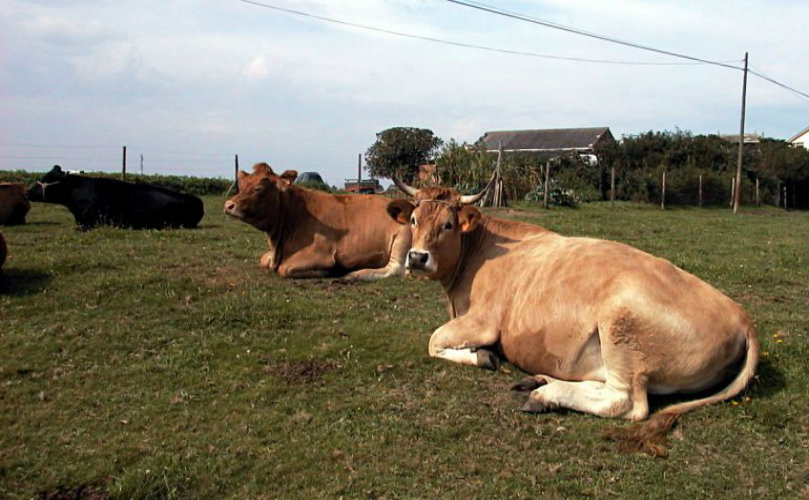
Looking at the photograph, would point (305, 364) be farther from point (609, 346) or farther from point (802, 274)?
point (802, 274)

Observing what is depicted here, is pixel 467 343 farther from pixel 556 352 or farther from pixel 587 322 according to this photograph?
pixel 587 322

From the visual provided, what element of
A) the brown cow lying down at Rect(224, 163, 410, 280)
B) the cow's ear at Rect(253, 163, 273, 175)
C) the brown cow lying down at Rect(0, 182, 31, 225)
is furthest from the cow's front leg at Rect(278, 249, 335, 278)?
the brown cow lying down at Rect(0, 182, 31, 225)

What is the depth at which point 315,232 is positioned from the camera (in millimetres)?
11008

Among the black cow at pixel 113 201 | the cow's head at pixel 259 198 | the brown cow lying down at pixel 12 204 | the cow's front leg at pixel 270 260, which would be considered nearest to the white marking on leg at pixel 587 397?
the cow's front leg at pixel 270 260

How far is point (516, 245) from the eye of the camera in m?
7.08

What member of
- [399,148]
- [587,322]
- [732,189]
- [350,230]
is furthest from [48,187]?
[399,148]

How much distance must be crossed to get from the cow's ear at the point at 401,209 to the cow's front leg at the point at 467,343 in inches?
52.5

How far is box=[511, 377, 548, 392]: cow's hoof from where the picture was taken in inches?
233

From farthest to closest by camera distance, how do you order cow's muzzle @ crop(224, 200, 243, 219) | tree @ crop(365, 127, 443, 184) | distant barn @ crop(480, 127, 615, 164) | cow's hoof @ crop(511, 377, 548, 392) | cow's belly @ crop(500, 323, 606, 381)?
distant barn @ crop(480, 127, 615, 164), tree @ crop(365, 127, 443, 184), cow's muzzle @ crop(224, 200, 243, 219), cow's hoof @ crop(511, 377, 548, 392), cow's belly @ crop(500, 323, 606, 381)

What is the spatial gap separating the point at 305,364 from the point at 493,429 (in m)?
2.09

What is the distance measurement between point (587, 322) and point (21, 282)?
7.33 metres

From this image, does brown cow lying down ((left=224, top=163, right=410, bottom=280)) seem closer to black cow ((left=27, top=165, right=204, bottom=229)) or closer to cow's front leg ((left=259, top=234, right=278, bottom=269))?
cow's front leg ((left=259, top=234, right=278, bottom=269))

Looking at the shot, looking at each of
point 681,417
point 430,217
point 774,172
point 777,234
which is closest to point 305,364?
point 430,217

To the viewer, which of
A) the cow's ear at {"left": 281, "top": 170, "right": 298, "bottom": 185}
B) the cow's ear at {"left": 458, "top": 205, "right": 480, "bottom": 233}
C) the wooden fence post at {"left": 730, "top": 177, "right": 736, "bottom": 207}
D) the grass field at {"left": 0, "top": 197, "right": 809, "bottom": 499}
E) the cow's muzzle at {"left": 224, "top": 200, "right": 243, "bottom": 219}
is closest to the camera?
the grass field at {"left": 0, "top": 197, "right": 809, "bottom": 499}
